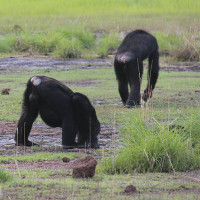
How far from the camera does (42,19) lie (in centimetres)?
3712

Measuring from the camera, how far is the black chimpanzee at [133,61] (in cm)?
1312

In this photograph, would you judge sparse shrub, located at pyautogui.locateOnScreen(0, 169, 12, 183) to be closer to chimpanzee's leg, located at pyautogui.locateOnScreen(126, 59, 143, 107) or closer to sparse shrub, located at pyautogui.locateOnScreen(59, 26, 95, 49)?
chimpanzee's leg, located at pyautogui.locateOnScreen(126, 59, 143, 107)

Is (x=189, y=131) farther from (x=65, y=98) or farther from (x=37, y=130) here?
(x=37, y=130)

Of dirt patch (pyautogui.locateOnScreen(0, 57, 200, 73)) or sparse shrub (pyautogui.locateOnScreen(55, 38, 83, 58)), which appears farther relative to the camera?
sparse shrub (pyautogui.locateOnScreen(55, 38, 83, 58))

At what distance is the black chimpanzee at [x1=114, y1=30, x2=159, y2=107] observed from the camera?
43.0 feet

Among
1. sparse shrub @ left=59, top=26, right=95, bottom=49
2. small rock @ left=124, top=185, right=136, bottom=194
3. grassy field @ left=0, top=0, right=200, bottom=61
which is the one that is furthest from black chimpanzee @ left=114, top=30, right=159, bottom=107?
sparse shrub @ left=59, top=26, right=95, bottom=49

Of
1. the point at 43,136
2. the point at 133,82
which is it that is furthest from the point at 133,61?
the point at 43,136

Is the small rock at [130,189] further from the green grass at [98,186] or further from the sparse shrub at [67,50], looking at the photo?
the sparse shrub at [67,50]

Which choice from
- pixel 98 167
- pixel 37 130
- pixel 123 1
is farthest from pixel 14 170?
pixel 123 1

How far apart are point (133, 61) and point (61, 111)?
4.76 meters

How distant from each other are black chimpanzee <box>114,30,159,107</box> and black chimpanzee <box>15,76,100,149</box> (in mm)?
4153

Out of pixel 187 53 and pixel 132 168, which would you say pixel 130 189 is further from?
pixel 187 53

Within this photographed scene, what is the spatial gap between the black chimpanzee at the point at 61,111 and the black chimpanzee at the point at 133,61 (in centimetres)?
415

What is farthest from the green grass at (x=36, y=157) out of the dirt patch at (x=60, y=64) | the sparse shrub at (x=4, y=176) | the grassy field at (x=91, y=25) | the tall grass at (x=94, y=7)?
the tall grass at (x=94, y=7)
